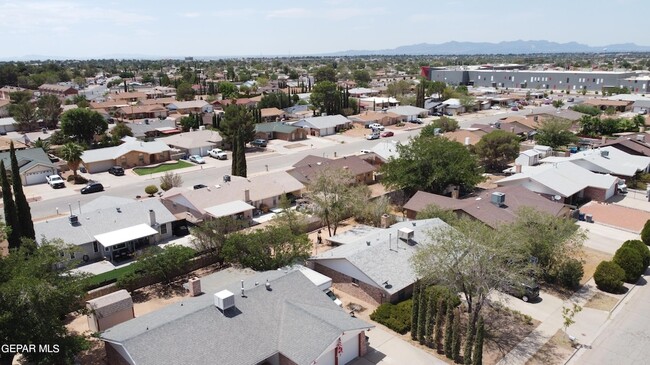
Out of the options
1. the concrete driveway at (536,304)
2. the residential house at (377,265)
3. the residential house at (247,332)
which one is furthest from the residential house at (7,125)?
the concrete driveway at (536,304)

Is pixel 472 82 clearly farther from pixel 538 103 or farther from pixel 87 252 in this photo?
pixel 87 252

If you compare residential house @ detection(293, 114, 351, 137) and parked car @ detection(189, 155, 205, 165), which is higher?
residential house @ detection(293, 114, 351, 137)

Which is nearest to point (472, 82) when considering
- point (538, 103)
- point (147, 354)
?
point (538, 103)

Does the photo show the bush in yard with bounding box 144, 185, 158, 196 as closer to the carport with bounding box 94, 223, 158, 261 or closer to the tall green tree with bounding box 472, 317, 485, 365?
the carport with bounding box 94, 223, 158, 261

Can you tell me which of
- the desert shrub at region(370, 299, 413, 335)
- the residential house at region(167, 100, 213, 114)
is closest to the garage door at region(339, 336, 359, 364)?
the desert shrub at region(370, 299, 413, 335)

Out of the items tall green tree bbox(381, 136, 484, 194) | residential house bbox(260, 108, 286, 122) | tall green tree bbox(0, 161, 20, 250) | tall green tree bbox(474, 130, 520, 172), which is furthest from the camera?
residential house bbox(260, 108, 286, 122)

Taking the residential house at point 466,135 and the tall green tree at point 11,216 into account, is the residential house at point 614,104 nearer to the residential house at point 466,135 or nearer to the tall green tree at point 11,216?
the residential house at point 466,135

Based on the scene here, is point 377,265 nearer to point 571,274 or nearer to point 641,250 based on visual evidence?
point 571,274
